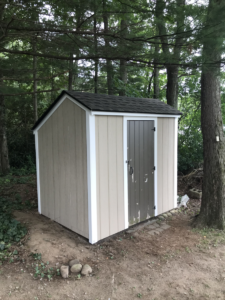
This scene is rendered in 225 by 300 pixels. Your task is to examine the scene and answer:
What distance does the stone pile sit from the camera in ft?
9.32

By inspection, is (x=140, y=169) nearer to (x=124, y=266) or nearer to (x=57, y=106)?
(x=124, y=266)

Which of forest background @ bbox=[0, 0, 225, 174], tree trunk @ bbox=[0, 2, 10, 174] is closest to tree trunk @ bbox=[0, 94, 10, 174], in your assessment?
tree trunk @ bbox=[0, 2, 10, 174]

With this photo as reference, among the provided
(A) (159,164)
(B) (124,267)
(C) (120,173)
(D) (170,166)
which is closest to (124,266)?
(B) (124,267)

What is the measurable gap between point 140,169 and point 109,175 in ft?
2.71

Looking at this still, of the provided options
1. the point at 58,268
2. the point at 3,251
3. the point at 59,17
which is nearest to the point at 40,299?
the point at 58,268

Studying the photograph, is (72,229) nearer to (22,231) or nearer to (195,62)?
(22,231)

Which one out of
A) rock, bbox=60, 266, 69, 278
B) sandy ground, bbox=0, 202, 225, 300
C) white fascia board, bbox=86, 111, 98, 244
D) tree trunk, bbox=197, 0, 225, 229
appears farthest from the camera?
tree trunk, bbox=197, 0, 225, 229

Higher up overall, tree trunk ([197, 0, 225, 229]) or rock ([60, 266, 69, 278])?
tree trunk ([197, 0, 225, 229])

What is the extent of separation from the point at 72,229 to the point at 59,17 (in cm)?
370

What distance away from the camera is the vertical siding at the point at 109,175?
3609 mm

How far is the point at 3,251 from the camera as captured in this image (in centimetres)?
332

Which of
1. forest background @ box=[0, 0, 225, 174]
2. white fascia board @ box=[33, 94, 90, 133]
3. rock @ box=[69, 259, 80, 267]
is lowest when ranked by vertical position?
rock @ box=[69, 259, 80, 267]

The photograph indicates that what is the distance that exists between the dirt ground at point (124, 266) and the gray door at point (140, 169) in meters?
0.49

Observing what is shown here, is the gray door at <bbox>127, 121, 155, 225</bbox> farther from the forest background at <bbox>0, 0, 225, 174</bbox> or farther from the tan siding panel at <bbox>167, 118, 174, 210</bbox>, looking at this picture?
the forest background at <bbox>0, 0, 225, 174</bbox>
